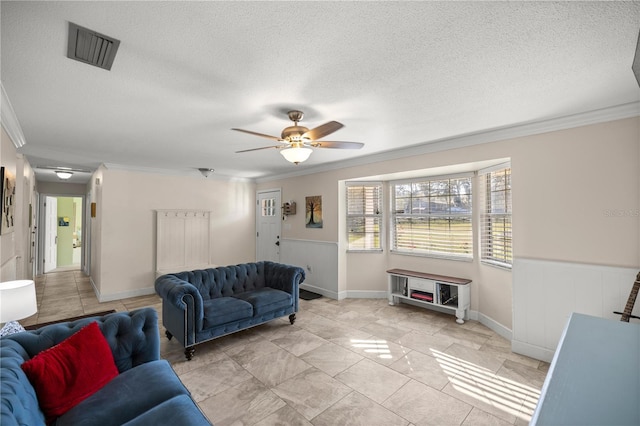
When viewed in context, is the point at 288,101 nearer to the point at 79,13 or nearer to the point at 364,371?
the point at 79,13

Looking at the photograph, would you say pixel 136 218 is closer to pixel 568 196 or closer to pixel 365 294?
pixel 365 294

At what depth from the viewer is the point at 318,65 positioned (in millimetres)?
1890

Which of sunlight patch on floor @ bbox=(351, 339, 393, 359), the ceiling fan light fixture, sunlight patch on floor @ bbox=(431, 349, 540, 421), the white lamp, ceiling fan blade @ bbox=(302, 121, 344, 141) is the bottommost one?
sunlight patch on floor @ bbox=(431, 349, 540, 421)

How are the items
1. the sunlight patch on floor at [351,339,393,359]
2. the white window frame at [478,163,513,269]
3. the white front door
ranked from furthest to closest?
the white front door
the white window frame at [478,163,513,269]
the sunlight patch on floor at [351,339,393,359]

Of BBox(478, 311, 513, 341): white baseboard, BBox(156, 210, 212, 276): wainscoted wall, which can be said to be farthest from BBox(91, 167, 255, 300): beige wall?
BBox(478, 311, 513, 341): white baseboard

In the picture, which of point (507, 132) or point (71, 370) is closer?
point (71, 370)

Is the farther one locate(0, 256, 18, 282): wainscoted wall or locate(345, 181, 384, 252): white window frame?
locate(345, 181, 384, 252): white window frame

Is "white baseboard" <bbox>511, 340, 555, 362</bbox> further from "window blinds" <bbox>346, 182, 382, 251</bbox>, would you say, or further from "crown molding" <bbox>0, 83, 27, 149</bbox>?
"crown molding" <bbox>0, 83, 27, 149</bbox>

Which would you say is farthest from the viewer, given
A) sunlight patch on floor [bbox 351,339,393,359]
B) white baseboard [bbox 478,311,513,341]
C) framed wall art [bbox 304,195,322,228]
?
framed wall art [bbox 304,195,322,228]

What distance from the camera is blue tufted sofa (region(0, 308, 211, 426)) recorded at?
4.39 feet

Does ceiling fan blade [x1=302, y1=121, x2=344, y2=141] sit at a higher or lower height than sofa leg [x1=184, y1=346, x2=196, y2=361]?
higher

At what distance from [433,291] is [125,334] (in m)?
3.77

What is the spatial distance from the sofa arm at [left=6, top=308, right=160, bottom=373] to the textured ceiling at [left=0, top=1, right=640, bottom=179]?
1.73 metres

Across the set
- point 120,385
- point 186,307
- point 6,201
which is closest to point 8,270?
point 6,201
